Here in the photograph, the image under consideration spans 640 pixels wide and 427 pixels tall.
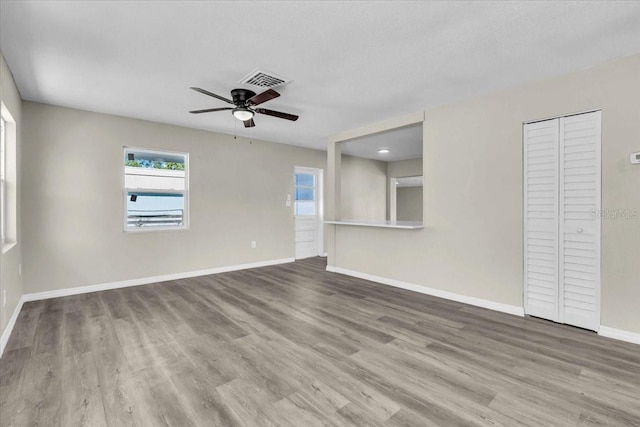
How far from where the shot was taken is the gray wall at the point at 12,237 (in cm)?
257

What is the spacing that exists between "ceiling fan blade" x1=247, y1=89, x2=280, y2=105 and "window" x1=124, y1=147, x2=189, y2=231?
2.40 metres

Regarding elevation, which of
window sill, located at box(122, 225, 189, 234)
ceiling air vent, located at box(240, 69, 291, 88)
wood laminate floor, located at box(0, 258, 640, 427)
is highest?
ceiling air vent, located at box(240, 69, 291, 88)

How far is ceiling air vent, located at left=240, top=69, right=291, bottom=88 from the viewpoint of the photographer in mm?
2928

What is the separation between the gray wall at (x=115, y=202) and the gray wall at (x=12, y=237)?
9.3 inches

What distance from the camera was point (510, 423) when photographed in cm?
162

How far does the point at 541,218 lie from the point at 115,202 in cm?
528

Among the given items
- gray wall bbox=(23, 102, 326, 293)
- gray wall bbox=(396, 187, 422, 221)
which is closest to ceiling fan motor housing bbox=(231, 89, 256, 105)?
gray wall bbox=(23, 102, 326, 293)

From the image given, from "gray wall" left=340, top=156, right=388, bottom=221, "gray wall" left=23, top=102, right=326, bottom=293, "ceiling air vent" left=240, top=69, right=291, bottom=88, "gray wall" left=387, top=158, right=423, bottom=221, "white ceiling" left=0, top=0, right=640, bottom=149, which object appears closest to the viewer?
"white ceiling" left=0, top=0, right=640, bottom=149

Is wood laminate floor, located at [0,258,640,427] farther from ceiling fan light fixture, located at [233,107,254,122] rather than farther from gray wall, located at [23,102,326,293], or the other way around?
ceiling fan light fixture, located at [233,107,254,122]

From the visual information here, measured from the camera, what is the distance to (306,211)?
275 inches

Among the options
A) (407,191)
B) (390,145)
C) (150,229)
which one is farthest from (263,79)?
(407,191)

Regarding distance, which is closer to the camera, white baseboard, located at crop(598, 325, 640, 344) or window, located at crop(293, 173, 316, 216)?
white baseboard, located at crop(598, 325, 640, 344)

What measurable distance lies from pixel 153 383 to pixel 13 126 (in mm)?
Answer: 3232

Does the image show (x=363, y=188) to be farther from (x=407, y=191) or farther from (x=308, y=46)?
(x=308, y=46)
